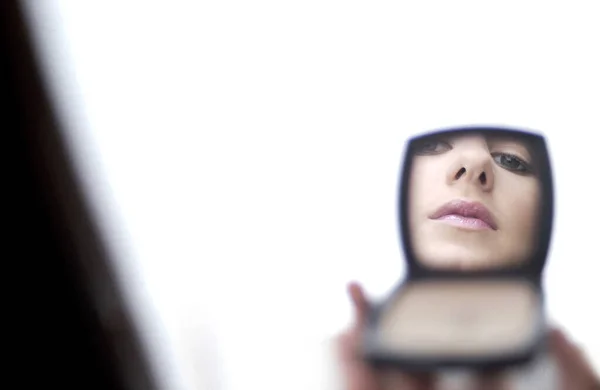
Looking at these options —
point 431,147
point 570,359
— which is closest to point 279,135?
point 431,147

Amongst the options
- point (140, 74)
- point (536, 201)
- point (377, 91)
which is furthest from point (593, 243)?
point (140, 74)

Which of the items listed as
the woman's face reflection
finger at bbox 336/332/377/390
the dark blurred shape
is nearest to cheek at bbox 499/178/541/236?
the woman's face reflection

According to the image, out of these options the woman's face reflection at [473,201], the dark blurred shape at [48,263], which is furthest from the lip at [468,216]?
the dark blurred shape at [48,263]

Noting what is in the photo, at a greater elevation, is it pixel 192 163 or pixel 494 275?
pixel 192 163

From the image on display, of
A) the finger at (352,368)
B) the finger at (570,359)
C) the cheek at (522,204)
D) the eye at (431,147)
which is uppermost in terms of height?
the eye at (431,147)

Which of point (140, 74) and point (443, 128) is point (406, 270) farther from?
point (140, 74)

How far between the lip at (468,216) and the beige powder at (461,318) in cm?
3

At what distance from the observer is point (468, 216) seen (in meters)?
0.35

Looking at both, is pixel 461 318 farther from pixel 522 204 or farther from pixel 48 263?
pixel 48 263

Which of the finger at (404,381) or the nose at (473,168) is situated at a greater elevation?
the nose at (473,168)

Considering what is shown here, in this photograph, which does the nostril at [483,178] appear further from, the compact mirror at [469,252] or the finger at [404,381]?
the finger at [404,381]

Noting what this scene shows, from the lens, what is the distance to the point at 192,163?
1.23 feet

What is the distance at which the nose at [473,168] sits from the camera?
360 mm

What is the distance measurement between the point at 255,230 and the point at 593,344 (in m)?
0.18
